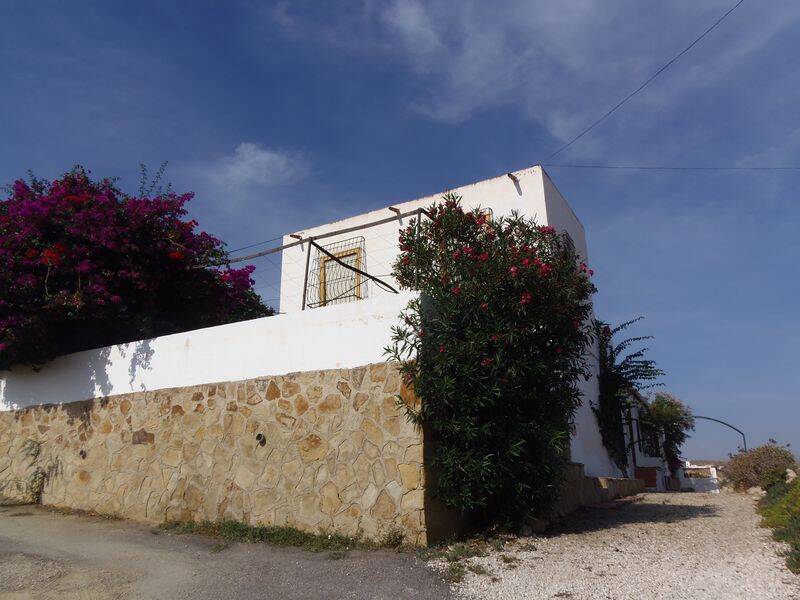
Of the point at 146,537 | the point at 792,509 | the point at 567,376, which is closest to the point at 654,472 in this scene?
the point at 792,509

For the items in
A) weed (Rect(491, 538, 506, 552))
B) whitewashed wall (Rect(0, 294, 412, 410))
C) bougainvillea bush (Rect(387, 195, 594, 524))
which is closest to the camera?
weed (Rect(491, 538, 506, 552))

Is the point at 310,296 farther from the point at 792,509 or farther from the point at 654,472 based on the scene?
the point at 654,472

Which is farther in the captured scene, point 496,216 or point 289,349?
point 496,216

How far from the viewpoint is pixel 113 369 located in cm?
916

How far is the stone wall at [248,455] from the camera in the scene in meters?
6.54

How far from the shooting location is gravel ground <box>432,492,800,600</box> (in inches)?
195

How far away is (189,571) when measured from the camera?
5738mm

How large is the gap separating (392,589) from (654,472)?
47.4 ft

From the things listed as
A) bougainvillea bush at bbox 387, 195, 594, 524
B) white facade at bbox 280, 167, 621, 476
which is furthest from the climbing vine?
bougainvillea bush at bbox 387, 195, 594, 524

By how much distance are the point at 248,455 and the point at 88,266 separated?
420 cm

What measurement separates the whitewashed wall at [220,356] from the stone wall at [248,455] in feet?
0.52

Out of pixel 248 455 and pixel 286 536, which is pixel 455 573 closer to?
pixel 286 536

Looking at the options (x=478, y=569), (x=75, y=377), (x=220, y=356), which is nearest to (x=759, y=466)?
(x=478, y=569)

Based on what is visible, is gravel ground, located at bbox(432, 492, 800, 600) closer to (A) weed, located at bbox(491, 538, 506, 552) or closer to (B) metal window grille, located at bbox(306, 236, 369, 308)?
(A) weed, located at bbox(491, 538, 506, 552)
